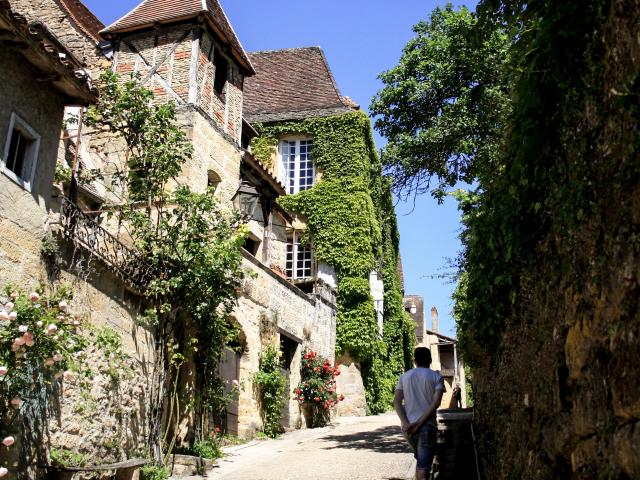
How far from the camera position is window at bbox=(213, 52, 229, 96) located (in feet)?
55.2

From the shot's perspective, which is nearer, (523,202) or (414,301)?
(523,202)

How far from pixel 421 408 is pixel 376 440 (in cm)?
736

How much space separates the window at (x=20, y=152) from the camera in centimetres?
827

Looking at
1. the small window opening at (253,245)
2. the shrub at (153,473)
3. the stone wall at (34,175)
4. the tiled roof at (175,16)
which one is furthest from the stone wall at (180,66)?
the shrub at (153,473)

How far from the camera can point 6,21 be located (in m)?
7.60

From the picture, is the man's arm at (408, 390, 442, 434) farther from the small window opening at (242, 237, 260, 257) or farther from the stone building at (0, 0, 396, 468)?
the small window opening at (242, 237, 260, 257)

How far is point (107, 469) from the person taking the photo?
908 cm

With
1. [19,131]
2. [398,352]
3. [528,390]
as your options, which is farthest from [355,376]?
[528,390]

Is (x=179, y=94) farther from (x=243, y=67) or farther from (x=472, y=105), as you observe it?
(x=472, y=105)

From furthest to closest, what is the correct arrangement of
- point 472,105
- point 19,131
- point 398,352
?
1. point 398,352
2. point 472,105
3. point 19,131

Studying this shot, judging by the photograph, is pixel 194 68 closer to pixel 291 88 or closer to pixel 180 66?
pixel 180 66

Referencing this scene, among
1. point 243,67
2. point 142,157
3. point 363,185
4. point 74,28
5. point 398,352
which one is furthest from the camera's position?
point 398,352

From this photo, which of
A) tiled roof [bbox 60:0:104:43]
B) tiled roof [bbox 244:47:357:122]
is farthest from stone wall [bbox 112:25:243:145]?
tiled roof [bbox 244:47:357:122]

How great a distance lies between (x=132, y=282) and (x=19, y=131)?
304cm
